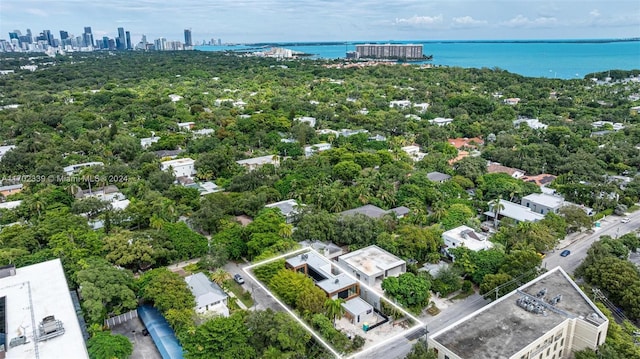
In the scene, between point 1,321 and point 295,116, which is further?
point 295,116

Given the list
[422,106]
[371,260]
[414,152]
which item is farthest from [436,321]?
[422,106]

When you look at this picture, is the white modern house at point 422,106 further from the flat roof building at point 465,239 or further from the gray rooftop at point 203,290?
the gray rooftop at point 203,290

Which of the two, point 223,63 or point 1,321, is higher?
point 223,63

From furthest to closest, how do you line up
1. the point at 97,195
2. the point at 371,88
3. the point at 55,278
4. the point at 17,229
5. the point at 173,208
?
1. the point at 371,88
2. the point at 97,195
3. the point at 173,208
4. the point at 17,229
5. the point at 55,278

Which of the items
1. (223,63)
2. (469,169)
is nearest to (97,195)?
(469,169)

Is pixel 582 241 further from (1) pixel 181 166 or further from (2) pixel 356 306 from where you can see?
(1) pixel 181 166

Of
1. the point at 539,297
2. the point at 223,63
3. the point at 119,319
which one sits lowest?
the point at 119,319

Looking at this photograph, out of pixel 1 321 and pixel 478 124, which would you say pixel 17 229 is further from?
pixel 478 124
